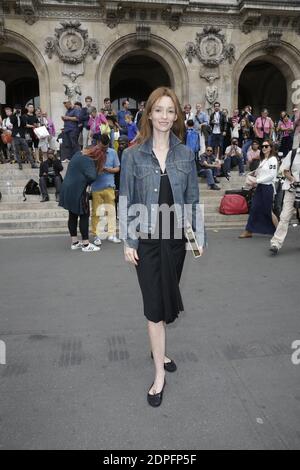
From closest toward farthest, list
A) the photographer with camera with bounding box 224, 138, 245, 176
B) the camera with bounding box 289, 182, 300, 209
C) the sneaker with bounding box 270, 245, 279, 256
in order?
the camera with bounding box 289, 182, 300, 209 < the sneaker with bounding box 270, 245, 279, 256 < the photographer with camera with bounding box 224, 138, 245, 176

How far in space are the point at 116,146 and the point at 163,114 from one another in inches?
335

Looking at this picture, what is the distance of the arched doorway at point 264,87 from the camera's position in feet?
72.0

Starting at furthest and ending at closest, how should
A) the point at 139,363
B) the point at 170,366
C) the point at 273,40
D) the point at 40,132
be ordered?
the point at 273,40
the point at 40,132
the point at 139,363
the point at 170,366

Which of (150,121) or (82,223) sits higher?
(150,121)

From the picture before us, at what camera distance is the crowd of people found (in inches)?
300

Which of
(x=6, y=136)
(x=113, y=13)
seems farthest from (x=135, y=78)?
(x=6, y=136)

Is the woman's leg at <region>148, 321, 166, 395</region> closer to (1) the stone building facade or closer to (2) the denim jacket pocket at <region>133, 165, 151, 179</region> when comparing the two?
(2) the denim jacket pocket at <region>133, 165, 151, 179</region>

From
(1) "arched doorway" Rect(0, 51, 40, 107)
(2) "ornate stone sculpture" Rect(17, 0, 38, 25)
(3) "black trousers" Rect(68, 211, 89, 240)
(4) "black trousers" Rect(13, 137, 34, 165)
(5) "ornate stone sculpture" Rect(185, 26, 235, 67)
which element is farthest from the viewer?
(1) "arched doorway" Rect(0, 51, 40, 107)

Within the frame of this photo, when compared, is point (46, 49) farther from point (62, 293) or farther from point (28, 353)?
point (28, 353)

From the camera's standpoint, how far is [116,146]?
1093 cm

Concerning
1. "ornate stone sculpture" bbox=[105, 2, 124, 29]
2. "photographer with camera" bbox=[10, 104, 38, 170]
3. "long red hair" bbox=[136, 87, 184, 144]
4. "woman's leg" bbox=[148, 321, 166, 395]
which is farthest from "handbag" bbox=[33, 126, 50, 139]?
"woman's leg" bbox=[148, 321, 166, 395]

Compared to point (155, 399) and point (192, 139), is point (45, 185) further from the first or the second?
point (155, 399)

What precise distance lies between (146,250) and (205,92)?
50.2 feet

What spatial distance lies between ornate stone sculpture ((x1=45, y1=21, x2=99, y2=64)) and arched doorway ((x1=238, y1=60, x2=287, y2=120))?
10371 millimetres
